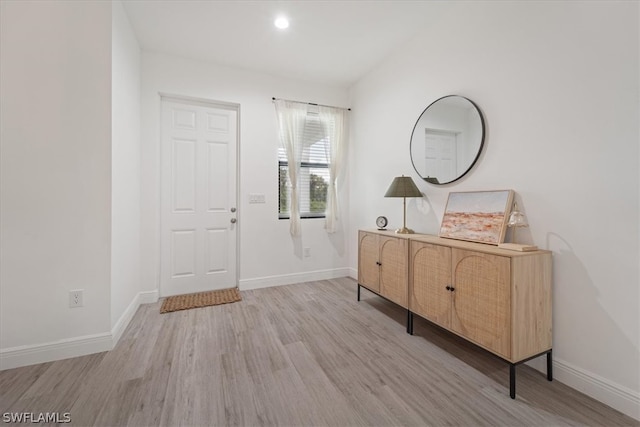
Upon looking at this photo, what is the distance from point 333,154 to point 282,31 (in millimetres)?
1570

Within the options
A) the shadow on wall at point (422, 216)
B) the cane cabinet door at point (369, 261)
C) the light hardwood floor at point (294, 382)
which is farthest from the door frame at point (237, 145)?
the shadow on wall at point (422, 216)

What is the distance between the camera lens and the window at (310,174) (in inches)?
142

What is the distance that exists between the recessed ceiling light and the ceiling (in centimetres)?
5

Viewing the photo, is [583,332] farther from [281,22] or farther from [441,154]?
[281,22]

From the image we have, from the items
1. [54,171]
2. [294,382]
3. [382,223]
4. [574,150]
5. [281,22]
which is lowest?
[294,382]

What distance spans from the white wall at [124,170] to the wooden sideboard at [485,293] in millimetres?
2362

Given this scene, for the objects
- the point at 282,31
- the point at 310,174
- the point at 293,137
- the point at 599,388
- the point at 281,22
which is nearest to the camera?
→ the point at 599,388

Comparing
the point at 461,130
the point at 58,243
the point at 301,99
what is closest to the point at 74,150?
the point at 58,243

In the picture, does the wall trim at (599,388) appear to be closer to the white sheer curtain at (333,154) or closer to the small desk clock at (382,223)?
the small desk clock at (382,223)

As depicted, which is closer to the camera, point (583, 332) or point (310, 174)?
point (583, 332)

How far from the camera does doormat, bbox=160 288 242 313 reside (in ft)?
9.21

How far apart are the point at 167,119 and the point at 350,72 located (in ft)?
7.52

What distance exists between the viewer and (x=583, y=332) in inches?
60.7

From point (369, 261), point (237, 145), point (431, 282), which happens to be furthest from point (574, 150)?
point (237, 145)
